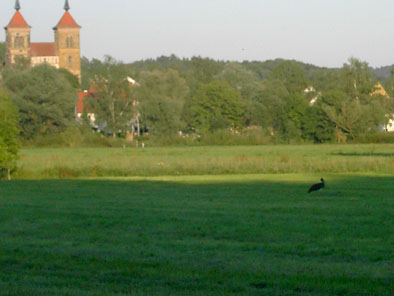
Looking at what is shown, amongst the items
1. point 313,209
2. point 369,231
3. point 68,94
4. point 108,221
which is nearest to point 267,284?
point 369,231

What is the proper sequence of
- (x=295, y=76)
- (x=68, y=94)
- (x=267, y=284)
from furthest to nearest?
1. (x=295, y=76)
2. (x=68, y=94)
3. (x=267, y=284)

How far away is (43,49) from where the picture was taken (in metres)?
180

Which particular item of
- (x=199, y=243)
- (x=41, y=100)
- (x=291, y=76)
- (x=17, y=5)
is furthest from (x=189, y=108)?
(x=17, y=5)

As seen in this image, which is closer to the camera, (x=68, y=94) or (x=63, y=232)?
(x=63, y=232)

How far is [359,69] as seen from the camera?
325 ft

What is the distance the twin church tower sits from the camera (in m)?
175

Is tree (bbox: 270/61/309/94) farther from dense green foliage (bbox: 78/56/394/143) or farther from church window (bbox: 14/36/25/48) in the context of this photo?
church window (bbox: 14/36/25/48)

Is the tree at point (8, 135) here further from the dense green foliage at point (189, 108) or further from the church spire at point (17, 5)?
the church spire at point (17, 5)

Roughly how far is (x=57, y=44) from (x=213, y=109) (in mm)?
85317

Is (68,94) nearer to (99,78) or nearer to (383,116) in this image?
(99,78)

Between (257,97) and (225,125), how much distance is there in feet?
42.7

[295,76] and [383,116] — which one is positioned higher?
[295,76]

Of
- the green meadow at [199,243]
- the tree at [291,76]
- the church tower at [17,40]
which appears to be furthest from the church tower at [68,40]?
the green meadow at [199,243]

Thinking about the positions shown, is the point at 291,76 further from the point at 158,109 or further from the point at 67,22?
the point at 67,22
